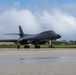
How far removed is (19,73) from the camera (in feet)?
40.2

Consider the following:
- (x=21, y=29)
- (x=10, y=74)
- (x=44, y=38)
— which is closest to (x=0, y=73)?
(x=10, y=74)

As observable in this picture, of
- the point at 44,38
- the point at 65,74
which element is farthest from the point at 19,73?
the point at 44,38

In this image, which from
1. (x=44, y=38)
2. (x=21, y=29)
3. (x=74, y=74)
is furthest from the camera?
(x=21, y=29)

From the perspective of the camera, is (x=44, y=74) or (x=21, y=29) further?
(x=21, y=29)

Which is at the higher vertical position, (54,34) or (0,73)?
(54,34)

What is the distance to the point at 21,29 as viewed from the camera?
318ft

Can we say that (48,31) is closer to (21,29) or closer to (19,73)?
(21,29)

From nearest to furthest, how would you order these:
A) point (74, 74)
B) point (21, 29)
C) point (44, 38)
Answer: point (74, 74), point (44, 38), point (21, 29)

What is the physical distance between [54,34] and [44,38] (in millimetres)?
2447

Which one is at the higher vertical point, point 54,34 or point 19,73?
point 54,34

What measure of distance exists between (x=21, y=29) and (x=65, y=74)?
85.6m

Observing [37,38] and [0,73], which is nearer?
[0,73]

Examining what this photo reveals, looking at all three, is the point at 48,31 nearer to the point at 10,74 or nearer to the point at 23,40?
the point at 23,40

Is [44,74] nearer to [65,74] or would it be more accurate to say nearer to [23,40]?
[65,74]
